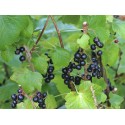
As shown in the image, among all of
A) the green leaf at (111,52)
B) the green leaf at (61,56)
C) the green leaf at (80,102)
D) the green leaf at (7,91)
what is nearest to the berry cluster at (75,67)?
the green leaf at (61,56)

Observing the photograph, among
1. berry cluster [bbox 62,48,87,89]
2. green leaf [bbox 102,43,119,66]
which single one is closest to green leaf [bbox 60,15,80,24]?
green leaf [bbox 102,43,119,66]

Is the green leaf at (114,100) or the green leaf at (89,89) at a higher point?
the green leaf at (89,89)

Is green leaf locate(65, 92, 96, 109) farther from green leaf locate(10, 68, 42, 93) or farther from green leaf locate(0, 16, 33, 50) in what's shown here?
green leaf locate(0, 16, 33, 50)

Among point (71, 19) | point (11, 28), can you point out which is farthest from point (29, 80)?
point (71, 19)

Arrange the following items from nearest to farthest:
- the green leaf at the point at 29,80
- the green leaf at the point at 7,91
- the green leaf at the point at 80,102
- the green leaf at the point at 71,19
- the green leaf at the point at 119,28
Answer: the green leaf at the point at 80,102, the green leaf at the point at 29,80, the green leaf at the point at 119,28, the green leaf at the point at 71,19, the green leaf at the point at 7,91

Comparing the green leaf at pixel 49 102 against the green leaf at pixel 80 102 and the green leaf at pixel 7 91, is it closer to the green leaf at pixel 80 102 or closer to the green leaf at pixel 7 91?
the green leaf at pixel 80 102
